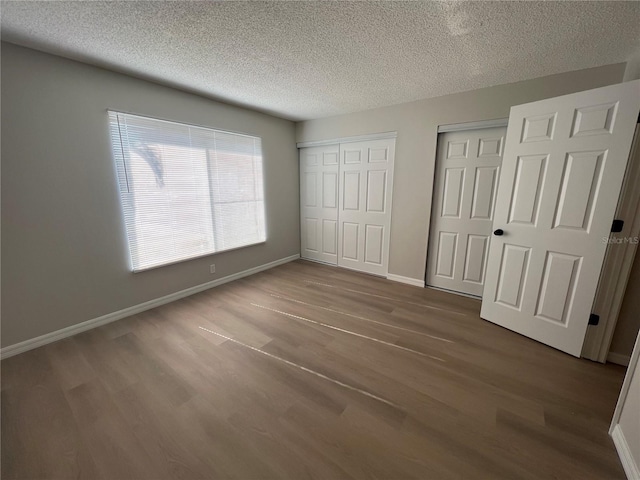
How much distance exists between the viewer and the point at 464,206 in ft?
10.3

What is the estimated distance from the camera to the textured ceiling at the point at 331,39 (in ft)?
5.02

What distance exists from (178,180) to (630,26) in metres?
4.05

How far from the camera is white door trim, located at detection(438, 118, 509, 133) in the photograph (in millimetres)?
2732

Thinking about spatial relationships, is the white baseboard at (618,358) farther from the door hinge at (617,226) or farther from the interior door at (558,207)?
the door hinge at (617,226)

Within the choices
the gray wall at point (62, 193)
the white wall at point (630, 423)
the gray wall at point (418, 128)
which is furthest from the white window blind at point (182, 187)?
the white wall at point (630, 423)

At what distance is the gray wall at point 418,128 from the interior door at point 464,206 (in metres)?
0.15

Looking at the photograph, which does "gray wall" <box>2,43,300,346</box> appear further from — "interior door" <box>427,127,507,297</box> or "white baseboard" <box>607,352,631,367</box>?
"white baseboard" <box>607,352,631,367</box>

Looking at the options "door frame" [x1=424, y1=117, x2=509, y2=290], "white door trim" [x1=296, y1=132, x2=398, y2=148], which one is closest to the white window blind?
"white door trim" [x1=296, y1=132, x2=398, y2=148]

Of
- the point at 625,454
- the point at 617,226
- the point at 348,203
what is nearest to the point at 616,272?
the point at 617,226

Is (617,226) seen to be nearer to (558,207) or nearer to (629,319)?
(558,207)

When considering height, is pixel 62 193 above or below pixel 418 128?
below

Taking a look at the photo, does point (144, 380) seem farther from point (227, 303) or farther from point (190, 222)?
point (190, 222)

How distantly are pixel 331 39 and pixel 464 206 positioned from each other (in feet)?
7.90

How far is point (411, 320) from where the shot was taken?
2.65m
